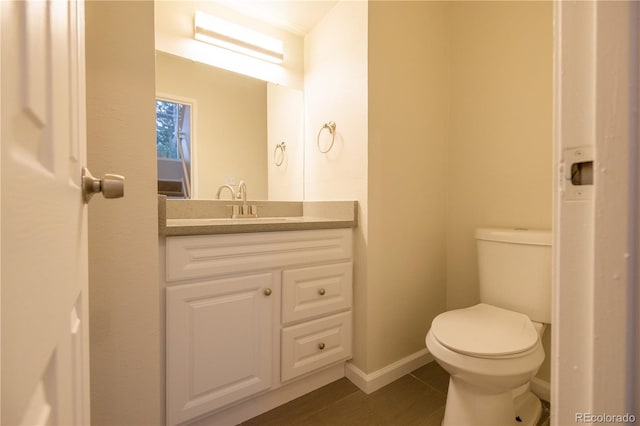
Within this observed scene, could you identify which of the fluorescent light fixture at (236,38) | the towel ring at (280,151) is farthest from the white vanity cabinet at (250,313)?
the fluorescent light fixture at (236,38)

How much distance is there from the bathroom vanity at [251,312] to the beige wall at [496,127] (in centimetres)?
77

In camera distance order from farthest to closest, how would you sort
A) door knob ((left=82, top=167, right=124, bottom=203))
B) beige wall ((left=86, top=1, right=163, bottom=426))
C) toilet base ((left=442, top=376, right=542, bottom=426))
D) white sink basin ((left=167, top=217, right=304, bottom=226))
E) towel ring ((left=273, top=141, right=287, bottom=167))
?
towel ring ((left=273, top=141, right=287, bottom=167)) < white sink basin ((left=167, top=217, right=304, bottom=226)) < toilet base ((left=442, top=376, right=542, bottom=426)) < beige wall ((left=86, top=1, right=163, bottom=426)) < door knob ((left=82, top=167, right=124, bottom=203))

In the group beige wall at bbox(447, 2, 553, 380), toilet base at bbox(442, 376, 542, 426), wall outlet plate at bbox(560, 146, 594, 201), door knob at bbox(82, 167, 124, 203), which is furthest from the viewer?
beige wall at bbox(447, 2, 553, 380)

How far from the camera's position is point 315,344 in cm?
141

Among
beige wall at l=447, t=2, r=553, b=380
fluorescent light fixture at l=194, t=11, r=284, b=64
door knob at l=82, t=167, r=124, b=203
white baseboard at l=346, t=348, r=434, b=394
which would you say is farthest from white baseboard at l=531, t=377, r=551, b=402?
fluorescent light fixture at l=194, t=11, r=284, b=64

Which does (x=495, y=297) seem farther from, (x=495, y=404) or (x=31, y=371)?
(x=31, y=371)

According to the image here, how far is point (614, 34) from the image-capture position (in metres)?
0.32

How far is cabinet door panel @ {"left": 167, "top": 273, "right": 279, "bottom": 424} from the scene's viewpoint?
3.44ft

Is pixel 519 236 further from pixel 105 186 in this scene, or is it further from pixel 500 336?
pixel 105 186

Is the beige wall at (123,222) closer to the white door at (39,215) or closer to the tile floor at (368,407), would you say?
the white door at (39,215)

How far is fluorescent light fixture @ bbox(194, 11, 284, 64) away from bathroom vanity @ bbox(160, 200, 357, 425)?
3.12 feet

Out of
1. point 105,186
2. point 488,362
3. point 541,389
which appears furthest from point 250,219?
point 541,389

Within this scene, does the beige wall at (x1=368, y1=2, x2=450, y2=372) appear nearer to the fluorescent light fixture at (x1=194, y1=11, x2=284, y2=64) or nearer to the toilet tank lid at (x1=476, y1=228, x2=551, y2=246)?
the toilet tank lid at (x1=476, y1=228, x2=551, y2=246)

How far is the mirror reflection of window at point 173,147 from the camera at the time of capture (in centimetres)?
153
